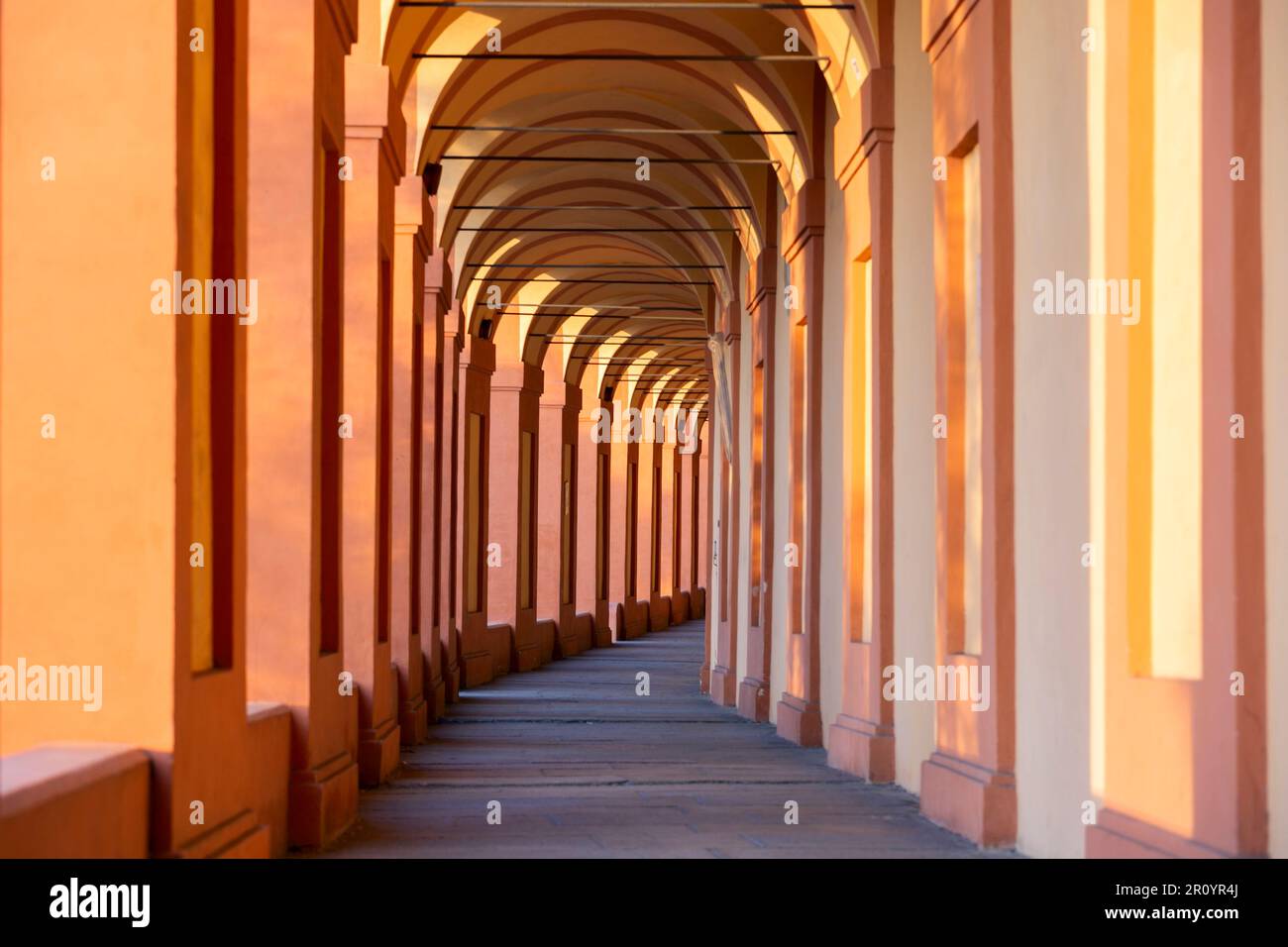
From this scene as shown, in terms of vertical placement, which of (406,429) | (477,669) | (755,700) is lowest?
(477,669)

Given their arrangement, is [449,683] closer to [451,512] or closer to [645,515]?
[451,512]

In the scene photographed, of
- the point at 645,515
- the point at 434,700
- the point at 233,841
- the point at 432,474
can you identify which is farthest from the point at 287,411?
the point at 645,515

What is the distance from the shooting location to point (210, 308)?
638 centimetres

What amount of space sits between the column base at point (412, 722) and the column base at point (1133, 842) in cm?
890

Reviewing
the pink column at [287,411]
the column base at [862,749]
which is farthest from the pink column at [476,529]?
the pink column at [287,411]

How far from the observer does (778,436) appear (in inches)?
721

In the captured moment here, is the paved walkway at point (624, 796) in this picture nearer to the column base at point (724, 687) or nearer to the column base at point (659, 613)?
the column base at point (724, 687)

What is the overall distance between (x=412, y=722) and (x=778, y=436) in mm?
5429

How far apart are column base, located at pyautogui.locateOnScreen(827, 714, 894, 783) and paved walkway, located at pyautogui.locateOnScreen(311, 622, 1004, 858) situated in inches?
6.3

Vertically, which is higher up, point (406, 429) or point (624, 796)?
point (406, 429)

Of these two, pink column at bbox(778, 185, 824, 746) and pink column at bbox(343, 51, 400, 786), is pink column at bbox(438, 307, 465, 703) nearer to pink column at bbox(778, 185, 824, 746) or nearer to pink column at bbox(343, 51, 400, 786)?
pink column at bbox(778, 185, 824, 746)

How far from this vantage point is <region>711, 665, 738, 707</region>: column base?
70.8ft

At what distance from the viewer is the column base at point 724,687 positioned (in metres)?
21.6
